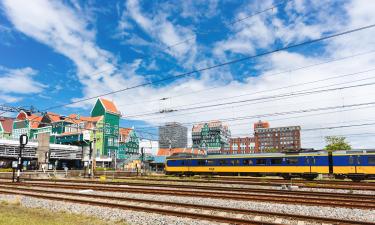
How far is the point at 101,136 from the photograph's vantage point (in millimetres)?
95688

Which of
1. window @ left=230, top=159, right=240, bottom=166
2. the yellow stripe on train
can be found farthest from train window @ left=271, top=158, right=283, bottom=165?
window @ left=230, top=159, right=240, bottom=166

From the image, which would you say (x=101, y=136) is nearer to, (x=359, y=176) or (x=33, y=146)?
(x=33, y=146)

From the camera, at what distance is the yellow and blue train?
2917 centimetres

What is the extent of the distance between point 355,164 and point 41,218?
2778 centimetres

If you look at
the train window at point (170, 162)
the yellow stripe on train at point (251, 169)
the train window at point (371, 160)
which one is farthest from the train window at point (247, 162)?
the train window at point (170, 162)

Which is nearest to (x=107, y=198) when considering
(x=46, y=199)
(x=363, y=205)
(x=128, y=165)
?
(x=46, y=199)

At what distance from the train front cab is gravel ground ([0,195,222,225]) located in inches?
932

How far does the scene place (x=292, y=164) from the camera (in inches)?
1310

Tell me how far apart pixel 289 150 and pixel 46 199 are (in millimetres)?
25542

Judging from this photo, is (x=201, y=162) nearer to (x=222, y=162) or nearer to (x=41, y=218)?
(x=222, y=162)

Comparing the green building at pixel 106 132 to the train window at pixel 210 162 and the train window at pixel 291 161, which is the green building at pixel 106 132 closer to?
the train window at pixel 210 162

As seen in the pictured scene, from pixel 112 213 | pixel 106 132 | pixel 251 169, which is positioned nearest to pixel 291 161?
pixel 251 169

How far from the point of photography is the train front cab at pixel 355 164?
28578 millimetres

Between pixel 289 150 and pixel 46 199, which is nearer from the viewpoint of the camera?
pixel 46 199
